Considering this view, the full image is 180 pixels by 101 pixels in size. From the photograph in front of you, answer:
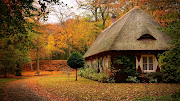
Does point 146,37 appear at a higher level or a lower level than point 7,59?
higher

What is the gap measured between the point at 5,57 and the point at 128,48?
44.9ft

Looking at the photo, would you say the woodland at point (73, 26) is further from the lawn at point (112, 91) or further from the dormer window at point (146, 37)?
the lawn at point (112, 91)

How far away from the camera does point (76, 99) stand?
7.33 m

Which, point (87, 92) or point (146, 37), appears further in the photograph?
point (146, 37)

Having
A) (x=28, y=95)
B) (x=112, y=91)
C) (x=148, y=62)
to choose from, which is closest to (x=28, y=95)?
(x=28, y=95)

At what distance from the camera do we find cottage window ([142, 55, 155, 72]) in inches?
546

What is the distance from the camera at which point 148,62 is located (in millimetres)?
13914

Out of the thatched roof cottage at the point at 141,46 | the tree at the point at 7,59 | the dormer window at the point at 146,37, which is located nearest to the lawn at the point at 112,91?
the thatched roof cottage at the point at 141,46

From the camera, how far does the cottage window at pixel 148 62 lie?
45.5 feet

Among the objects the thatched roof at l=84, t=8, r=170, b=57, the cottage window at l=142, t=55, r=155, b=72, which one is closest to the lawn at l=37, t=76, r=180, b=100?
the cottage window at l=142, t=55, r=155, b=72

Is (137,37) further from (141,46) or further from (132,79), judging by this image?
(132,79)

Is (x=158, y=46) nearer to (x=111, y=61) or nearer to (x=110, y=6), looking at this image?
(x=111, y=61)

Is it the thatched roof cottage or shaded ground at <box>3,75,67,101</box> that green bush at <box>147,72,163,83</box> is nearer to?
the thatched roof cottage

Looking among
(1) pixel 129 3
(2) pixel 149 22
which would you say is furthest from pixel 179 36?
(1) pixel 129 3
